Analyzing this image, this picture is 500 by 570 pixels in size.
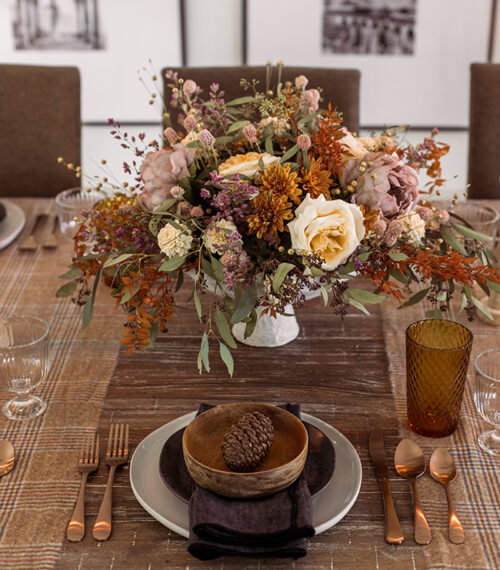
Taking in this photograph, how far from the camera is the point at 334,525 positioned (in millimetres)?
829

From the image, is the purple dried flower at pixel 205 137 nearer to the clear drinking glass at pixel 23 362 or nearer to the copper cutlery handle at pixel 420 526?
the clear drinking glass at pixel 23 362

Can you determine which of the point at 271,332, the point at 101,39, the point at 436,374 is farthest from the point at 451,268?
the point at 101,39

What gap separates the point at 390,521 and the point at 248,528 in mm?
184

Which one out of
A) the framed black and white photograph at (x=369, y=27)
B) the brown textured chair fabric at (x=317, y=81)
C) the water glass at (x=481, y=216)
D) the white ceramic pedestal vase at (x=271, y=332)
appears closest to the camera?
the white ceramic pedestal vase at (x=271, y=332)

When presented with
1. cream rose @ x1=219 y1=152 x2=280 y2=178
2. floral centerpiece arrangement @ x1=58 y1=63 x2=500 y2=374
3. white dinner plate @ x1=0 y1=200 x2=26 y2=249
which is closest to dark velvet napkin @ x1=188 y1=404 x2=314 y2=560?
floral centerpiece arrangement @ x1=58 y1=63 x2=500 y2=374

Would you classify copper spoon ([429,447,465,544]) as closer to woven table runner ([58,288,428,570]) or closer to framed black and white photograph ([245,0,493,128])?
woven table runner ([58,288,428,570])

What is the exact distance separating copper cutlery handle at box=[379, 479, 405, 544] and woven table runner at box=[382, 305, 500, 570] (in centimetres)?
2

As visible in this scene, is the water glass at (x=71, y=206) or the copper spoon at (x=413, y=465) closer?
the copper spoon at (x=413, y=465)

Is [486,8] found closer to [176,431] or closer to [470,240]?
[470,240]

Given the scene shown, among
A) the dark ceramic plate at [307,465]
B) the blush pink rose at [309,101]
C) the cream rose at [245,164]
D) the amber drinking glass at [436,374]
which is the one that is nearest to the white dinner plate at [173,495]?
the dark ceramic plate at [307,465]

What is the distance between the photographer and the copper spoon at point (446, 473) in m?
0.83

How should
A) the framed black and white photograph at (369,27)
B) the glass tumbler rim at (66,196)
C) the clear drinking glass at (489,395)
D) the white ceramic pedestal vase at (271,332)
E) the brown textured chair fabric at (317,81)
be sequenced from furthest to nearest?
the framed black and white photograph at (369,27)
the brown textured chair fabric at (317,81)
the glass tumbler rim at (66,196)
the white ceramic pedestal vase at (271,332)
the clear drinking glass at (489,395)

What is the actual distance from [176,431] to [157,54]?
2.22m

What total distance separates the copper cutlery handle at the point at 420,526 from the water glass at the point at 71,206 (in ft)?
3.17
